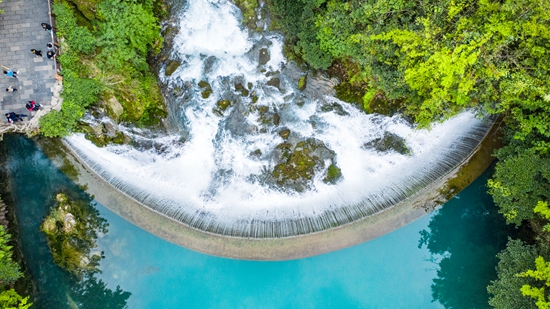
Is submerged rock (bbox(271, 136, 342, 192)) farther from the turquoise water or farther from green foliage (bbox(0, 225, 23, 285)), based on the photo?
green foliage (bbox(0, 225, 23, 285))

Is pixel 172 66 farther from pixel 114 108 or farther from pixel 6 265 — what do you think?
pixel 6 265

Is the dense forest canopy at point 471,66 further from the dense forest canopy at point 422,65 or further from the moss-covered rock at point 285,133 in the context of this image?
the moss-covered rock at point 285,133

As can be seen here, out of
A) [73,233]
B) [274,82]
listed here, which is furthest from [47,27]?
[274,82]

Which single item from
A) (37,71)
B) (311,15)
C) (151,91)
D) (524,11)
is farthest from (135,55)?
(524,11)

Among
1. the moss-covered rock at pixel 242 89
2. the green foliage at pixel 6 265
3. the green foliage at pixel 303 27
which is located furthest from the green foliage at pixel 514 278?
the green foliage at pixel 6 265

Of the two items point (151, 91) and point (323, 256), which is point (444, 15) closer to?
point (323, 256)

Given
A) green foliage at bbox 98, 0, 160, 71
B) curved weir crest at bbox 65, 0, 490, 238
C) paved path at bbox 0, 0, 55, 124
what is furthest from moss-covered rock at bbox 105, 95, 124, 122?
paved path at bbox 0, 0, 55, 124
